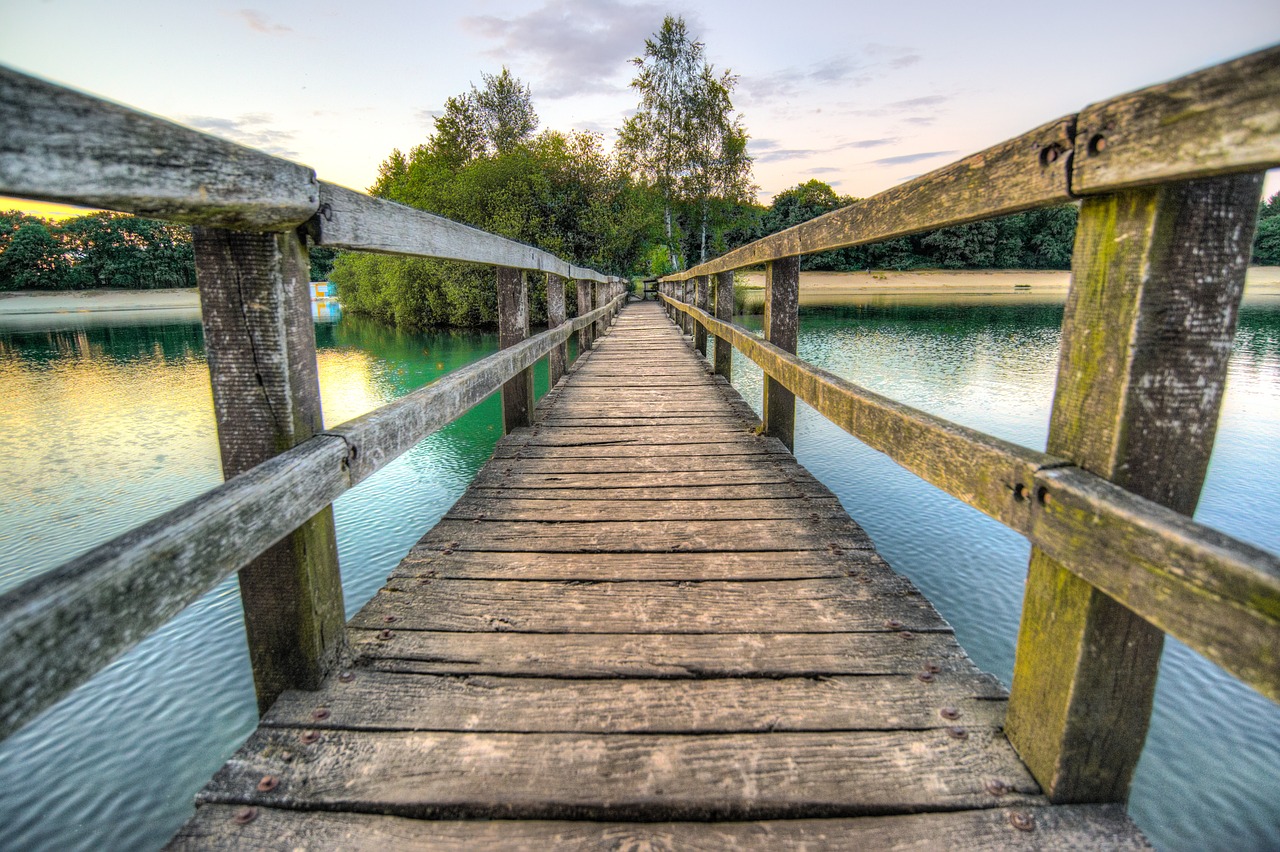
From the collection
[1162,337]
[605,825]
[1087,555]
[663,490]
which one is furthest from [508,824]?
[663,490]

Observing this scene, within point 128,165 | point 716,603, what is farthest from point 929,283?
point 128,165

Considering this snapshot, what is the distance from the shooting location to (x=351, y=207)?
149 centimetres

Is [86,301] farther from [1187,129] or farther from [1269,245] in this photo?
[1269,245]

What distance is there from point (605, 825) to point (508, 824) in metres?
0.18

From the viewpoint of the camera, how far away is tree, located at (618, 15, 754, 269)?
25.2 m

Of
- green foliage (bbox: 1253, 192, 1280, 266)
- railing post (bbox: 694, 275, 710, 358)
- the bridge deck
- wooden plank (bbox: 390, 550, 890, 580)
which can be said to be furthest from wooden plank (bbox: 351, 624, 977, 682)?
green foliage (bbox: 1253, 192, 1280, 266)

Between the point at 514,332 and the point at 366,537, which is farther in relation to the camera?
the point at 366,537

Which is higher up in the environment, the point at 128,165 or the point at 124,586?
the point at 128,165

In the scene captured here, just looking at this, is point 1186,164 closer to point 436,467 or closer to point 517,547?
point 517,547

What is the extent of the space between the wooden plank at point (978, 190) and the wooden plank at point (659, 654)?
1.09m

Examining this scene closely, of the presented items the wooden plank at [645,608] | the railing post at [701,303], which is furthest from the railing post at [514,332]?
the railing post at [701,303]

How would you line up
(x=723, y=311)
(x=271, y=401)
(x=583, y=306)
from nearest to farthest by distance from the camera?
(x=271, y=401), (x=723, y=311), (x=583, y=306)

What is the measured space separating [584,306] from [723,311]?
2588 millimetres

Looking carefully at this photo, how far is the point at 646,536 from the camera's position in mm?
2438
